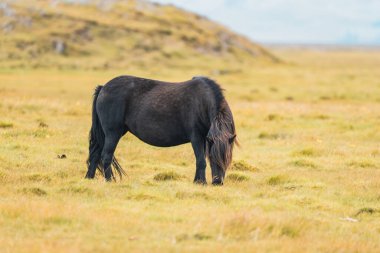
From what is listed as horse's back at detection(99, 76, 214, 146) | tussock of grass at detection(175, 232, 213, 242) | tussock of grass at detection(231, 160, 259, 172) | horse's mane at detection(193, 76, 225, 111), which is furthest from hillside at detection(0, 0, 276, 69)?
tussock of grass at detection(175, 232, 213, 242)

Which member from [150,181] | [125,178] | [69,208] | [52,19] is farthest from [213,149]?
[52,19]

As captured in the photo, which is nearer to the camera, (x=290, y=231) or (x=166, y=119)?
(x=290, y=231)

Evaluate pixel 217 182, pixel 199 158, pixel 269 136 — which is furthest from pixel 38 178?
pixel 269 136

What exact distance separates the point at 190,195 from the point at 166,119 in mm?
2139

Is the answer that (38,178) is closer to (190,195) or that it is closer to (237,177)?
(190,195)

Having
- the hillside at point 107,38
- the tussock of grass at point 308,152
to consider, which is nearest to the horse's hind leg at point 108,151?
the tussock of grass at point 308,152

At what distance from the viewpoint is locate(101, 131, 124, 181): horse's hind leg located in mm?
13047

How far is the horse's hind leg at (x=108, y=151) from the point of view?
13.0 m

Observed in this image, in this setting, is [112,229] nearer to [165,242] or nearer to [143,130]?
[165,242]

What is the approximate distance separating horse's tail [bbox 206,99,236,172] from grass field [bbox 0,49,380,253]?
A: 575 mm

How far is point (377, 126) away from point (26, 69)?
39959mm

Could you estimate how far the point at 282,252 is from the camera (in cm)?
783

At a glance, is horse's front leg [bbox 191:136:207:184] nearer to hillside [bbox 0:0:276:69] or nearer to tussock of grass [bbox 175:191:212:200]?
tussock of grass [bbox 175:191:212:200]

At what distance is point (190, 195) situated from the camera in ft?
37.1
